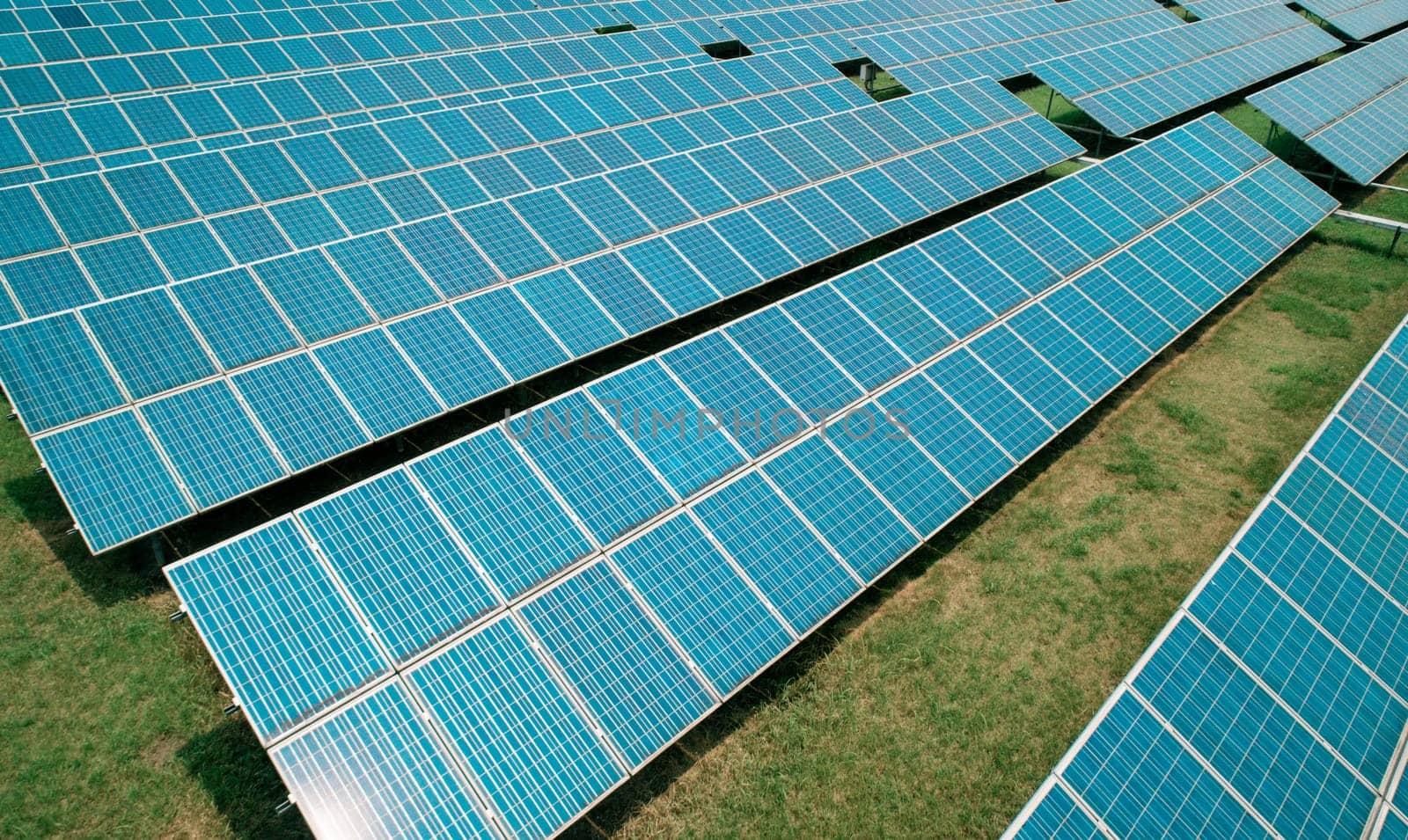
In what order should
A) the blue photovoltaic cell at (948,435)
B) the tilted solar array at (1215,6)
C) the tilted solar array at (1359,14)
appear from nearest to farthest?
the blue photovoltaic cell at (948,435), the tilted solar array at (1215,6), the tilted solar array at (1359,14)

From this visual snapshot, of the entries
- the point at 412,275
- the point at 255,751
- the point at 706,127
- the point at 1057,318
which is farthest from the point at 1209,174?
the point at 255,751

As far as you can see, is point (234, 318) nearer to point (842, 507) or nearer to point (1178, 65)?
point (842, 507)

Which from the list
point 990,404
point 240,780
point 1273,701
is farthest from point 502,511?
point 1273,701

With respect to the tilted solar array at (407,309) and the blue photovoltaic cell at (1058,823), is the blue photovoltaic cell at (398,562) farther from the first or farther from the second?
the blue photovoltaic cell at (1058,823)

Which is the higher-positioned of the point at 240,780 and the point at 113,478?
the point at 113,478

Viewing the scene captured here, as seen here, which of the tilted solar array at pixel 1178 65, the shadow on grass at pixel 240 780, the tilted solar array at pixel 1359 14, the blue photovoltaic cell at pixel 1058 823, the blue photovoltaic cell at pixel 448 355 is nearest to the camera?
the blue photovoltaic cell at pixel 1058 823

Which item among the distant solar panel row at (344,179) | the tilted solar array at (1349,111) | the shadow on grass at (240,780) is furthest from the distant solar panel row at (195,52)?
the tilted solar array at (1349,111)

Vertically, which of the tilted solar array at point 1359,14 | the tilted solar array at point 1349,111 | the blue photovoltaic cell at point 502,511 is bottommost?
the tilted solar array at point 1359,14

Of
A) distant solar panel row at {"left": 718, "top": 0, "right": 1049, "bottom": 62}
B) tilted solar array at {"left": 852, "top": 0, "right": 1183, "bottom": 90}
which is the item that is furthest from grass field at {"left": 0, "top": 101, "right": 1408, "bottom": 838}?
distant solar panel row at {"left": 718, "top": 0, "right": 1049, "bottom": 62}
